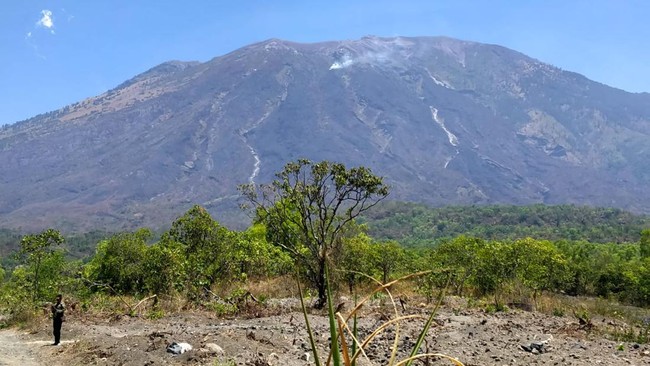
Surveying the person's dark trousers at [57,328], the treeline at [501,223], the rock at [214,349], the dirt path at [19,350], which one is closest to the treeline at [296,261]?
the rock at [214,349]

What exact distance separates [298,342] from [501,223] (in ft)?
342

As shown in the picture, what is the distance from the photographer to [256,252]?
21.0 m

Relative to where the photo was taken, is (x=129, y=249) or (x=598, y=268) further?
(x=598, y=268)

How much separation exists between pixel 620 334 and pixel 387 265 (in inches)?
507

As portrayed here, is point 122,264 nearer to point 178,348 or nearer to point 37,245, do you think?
point 37,245

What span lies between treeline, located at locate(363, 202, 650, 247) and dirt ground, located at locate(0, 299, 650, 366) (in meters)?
75.9

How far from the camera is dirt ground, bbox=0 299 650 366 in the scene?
8.04 m

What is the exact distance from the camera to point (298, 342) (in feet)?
30.7

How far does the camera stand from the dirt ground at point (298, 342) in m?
8.04

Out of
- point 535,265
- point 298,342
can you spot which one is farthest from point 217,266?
point 535,265

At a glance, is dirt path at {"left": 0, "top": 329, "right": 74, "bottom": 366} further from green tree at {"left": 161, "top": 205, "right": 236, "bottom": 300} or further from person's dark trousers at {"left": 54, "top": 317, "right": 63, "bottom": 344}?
green tree at {"left": 161, "top": 205, "right": 236, "bottom": 300}

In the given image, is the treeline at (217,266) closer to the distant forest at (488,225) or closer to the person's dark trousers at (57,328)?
the person's dark trousers at (57,328)

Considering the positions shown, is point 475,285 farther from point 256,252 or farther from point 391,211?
point 391,211

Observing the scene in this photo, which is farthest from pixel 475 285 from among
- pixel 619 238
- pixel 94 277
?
pixel 619 238
